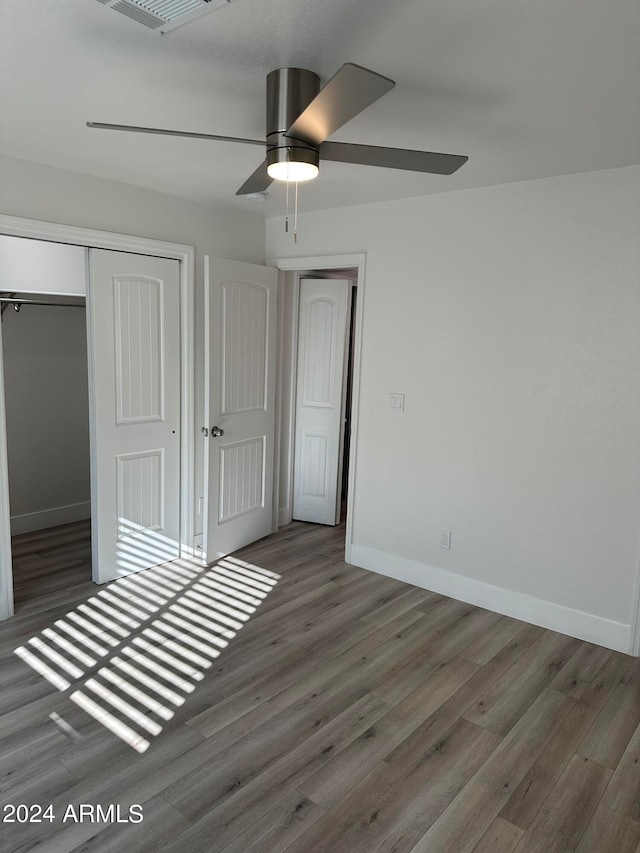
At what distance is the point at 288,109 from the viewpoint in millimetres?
1942

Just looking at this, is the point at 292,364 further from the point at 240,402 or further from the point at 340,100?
the point at 340,100

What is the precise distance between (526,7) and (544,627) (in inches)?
117

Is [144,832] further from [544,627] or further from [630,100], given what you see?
[630,100]

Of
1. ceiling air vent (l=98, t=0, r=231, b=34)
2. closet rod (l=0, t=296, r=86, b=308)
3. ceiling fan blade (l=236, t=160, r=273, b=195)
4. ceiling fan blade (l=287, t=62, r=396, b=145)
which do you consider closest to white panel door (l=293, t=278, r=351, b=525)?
closet rod (l=0, t=296, r=86, b=308)

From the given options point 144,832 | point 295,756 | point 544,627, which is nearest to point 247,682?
point 295,756

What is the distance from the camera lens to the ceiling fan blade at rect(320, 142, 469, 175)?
195 cm

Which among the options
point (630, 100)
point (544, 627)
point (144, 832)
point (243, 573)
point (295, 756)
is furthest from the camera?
point (243, 573)

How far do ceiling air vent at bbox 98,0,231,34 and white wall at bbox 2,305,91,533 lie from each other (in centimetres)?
316

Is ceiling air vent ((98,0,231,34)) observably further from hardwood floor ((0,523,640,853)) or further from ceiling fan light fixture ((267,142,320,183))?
hardwood floor ((0,523,640,853))

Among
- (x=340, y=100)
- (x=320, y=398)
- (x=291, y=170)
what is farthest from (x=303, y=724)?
(x=320, y=398)

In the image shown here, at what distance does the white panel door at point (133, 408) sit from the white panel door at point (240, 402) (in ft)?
0.98

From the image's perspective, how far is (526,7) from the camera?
1.54 metres

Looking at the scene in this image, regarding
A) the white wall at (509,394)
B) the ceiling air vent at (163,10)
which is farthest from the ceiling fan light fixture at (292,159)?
the white wall at (509,394)

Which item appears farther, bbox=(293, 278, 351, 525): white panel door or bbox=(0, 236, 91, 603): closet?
bbox=(293, 278, 351, 525): white panel door
